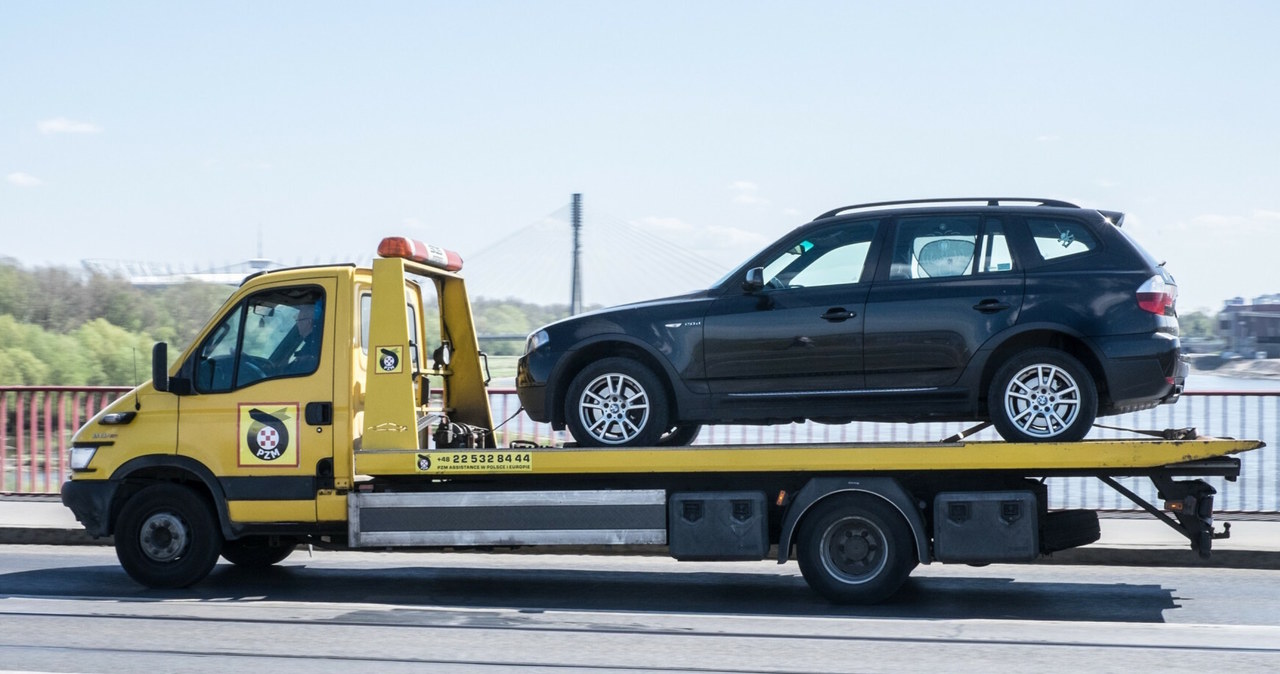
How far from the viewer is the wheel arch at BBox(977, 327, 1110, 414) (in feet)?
28.7

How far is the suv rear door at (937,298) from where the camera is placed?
8875 mm

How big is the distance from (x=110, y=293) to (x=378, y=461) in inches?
1215

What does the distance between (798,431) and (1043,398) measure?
6.18 metres

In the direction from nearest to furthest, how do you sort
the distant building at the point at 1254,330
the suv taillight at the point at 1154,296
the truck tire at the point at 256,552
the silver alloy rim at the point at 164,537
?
the suv taillight at the point at 1154,296, the silver alloy rim at the point at 164,537, the truck tire at the point at 256,552, the distant building at the point at 1254,330

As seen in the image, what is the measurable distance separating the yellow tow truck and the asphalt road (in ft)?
1.36

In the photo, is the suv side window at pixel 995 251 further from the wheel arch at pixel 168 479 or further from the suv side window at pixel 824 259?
the wheel arch at pixel 168 479

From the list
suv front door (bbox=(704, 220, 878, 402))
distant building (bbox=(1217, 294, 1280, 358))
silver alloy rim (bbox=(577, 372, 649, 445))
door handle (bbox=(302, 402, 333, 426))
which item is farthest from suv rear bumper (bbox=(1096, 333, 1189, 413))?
distant building (bbox=(1217, 294, 1280, 358))

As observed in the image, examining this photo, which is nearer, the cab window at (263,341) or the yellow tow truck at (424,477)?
the yellow tow truck at (424,477)

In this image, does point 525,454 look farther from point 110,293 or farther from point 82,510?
point 110,293

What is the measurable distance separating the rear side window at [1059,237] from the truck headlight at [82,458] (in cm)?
665

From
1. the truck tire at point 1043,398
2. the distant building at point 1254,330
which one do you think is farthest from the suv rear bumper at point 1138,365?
the distant building at point 1254,330

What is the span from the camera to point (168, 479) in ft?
32.3

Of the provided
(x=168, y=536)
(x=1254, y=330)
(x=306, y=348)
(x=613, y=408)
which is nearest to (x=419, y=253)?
(x=306, y=348)

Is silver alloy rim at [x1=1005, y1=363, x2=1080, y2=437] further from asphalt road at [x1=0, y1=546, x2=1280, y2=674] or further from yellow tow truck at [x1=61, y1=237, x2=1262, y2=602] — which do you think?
asphalt road at [x1=0, y1=546, x2=1280, y2=674]
